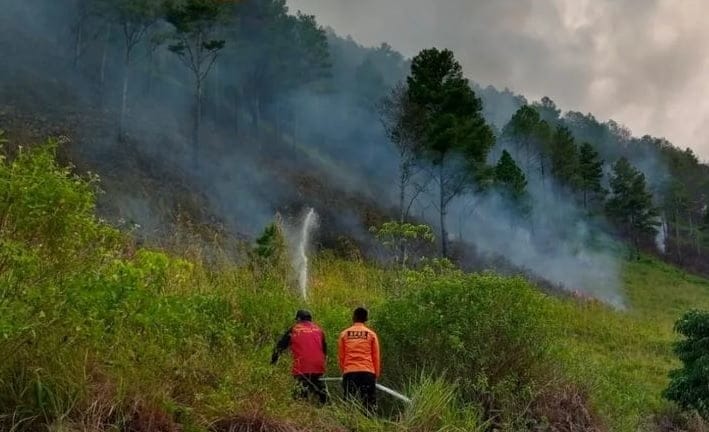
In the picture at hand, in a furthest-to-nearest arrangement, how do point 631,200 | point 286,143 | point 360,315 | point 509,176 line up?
point 631,200 → point 286,143 → point 509,176 → point 360,315

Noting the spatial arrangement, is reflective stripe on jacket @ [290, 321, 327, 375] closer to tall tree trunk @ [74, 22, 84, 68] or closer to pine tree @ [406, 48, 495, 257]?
pine tree @ [406, 48, 495, 257]

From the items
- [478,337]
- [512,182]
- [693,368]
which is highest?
[512,182]

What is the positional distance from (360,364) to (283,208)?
28.2 m

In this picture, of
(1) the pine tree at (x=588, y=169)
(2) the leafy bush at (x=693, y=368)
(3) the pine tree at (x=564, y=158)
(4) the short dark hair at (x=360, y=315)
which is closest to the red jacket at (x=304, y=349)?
(4) the short dark hair at (x=360, y=315)

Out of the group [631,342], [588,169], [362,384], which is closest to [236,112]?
[588,169]

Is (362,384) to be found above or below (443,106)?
below

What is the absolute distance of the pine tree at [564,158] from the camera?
176ft

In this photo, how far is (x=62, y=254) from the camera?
5.12m

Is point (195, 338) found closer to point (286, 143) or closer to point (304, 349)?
point (304, 349)

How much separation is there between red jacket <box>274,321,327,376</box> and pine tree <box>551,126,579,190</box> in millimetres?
48294

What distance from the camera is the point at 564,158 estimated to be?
53.8m

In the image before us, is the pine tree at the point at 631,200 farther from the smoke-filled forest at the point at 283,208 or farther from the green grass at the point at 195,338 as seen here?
the green grass at the point at 195,338

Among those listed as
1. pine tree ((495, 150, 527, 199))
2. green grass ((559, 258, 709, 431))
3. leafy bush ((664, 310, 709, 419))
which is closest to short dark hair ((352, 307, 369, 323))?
green grass ((559, 258, 709, 431))

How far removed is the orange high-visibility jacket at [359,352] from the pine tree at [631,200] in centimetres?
5099
